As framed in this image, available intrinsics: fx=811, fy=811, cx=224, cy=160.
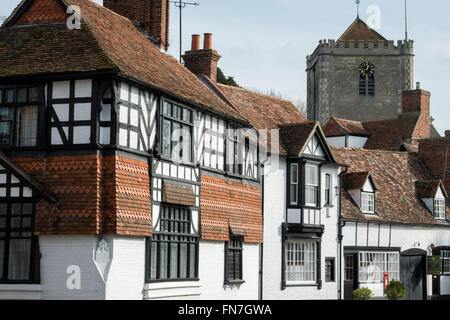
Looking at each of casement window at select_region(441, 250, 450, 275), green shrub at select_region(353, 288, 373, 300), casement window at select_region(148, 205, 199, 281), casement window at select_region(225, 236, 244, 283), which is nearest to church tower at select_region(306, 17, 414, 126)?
casement window at select_region(441, 250, 450, 275)

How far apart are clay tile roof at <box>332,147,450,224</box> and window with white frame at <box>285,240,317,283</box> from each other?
9.07 ft

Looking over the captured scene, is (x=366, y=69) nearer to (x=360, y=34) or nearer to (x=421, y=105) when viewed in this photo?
(x=360, y=34)

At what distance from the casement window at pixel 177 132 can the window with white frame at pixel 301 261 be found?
846cm

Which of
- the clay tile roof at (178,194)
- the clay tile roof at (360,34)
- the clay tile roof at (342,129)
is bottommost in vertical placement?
the clay tile roof at (178,194)

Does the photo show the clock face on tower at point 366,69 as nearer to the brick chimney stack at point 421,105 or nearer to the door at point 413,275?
the brick chimney stack at point 421,105

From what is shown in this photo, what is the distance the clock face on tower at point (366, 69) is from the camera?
7524 centimetres

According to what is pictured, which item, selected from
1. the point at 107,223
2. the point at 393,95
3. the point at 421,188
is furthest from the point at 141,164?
the point at 393,95

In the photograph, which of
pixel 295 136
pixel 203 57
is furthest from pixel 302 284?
pixel 203 57

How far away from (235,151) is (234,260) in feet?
11.6

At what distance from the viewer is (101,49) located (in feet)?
66.4

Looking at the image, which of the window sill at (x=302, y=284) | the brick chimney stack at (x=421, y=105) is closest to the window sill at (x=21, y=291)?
the window sill at (x=302, y=284)

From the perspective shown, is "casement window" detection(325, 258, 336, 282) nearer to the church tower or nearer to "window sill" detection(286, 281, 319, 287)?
"window sill" detection(286, 281, 319, 287)

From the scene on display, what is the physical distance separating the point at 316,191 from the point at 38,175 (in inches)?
536
